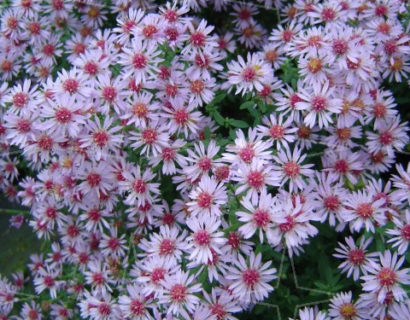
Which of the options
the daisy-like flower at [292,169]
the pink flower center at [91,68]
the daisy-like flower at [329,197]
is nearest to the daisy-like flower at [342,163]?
the daisy-like flower at [329,197]

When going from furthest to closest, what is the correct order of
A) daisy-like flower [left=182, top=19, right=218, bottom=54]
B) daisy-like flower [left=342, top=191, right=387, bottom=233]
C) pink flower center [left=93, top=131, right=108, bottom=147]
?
daisy-like flower [left=182, top=19, right=218, bottom=54] < pink flower center [left=93, top=131, right=108, bottom=147] < daisy-like flower [left=342, top=191, right=387, bottom=233]

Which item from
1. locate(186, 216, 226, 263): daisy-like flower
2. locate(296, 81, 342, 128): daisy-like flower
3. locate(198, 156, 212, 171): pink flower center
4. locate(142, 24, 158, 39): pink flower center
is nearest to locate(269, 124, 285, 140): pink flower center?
locate(296, 81, 342, 128): daisy-like flower

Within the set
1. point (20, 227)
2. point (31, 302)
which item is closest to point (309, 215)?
point (31, 302)

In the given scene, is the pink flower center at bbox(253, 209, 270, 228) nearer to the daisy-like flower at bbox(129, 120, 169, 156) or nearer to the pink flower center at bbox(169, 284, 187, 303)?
the pink flower center at bbox(169, 284, 187, 303)

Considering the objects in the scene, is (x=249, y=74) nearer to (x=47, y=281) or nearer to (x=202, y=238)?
(x=202, y=238)

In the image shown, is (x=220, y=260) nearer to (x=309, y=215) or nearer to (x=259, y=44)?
(x=309, y=215)
